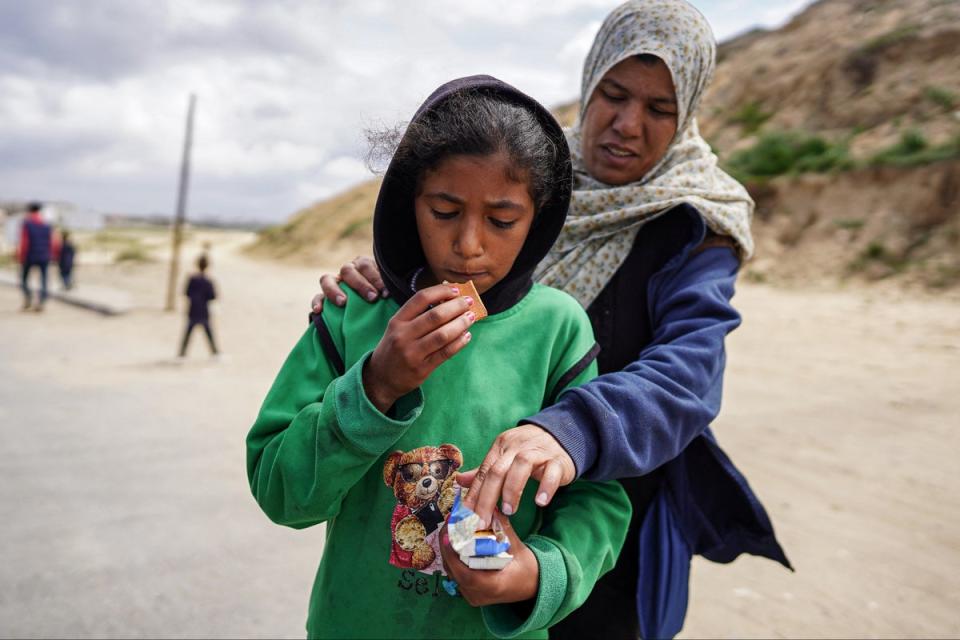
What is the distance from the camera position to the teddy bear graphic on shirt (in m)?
1.34

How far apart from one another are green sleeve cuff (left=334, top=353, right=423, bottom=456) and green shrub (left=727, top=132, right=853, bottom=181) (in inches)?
685

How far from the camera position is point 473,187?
1.29 meters

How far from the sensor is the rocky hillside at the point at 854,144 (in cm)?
1384

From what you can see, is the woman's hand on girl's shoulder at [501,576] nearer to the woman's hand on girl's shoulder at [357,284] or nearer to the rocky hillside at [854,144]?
the woman's hand on girl's shoulder at [357,284]

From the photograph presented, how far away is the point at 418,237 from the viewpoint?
1.52 meters

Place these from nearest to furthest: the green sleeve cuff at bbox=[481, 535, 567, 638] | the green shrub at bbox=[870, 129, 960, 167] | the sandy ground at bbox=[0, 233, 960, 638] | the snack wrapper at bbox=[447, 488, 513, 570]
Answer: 1. the snack wrapper at bbox=[447, 488, 513, 570]
2. the green sleeve cuff at bbox=[481, 535, 567, 638]
3. the sandy ground at bbox=[0, 233, 960, 638]
4. the green shrub at bbox=[870, 129, 960, 167]

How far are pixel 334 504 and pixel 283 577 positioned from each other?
264cm

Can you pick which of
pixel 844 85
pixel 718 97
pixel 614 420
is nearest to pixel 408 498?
pixel 614 420

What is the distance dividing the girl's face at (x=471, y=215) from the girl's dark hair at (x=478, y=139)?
18mm

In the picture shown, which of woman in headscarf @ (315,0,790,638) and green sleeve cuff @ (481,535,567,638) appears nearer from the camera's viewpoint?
green sleeve cuff @ (481,535,567,638)

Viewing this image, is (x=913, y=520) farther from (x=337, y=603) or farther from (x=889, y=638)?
(x=337, y=603)

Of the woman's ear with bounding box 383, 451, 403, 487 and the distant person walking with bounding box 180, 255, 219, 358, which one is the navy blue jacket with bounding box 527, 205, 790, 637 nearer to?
the woman's ear with bounding box 383, 451, 403, 487

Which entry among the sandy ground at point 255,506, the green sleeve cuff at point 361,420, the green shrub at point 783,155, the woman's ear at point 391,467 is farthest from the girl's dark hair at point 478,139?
the green shrub at point 783,155

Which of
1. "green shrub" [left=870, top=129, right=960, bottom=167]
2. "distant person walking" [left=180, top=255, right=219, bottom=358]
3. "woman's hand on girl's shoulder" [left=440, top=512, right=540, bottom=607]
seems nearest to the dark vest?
"distant person walking" [left=180, top=255, right=219, bottom=358]
